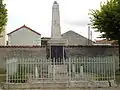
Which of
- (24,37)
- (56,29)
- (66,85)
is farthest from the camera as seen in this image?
(24,37)

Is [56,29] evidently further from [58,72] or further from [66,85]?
[66,85]

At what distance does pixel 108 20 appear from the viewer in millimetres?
22391

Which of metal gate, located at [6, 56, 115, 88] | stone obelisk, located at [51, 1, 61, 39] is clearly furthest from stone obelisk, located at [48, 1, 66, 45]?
metal gate, located at [6, 56, 115, 88]

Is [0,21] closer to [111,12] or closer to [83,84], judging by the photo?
[111,12]

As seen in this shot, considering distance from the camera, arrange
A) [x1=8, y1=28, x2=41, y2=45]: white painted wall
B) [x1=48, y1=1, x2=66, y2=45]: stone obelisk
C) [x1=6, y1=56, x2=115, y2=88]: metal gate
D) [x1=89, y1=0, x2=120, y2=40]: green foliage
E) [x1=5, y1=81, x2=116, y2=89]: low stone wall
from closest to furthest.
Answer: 1. [x1=5, y1=81, x2=116, y2=89]: low stone wall
2. [x1=6, y1=56, x2=115, y2=88]: metal gate
3. [x1=48, y1=1, x2=66, y2=45]: stone obelisk
4. [x1=89, y1=0, x2=120, y2=40]: green foliage
5. [x1=8, y1=28, x2=41, y2=45]: white painted wall

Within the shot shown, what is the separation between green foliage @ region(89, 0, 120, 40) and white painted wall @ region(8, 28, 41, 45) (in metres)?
19.5

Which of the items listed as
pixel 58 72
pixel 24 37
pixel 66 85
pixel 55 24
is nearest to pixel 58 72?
pixel 58 72

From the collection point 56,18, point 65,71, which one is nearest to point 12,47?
point 56,18

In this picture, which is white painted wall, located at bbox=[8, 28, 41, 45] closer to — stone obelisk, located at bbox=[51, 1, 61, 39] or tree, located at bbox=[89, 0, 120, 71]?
tree, located at bbox=[89, 0, 120, 71]

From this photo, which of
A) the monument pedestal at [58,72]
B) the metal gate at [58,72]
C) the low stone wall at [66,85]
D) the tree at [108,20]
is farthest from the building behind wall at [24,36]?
the low stone wall at [66,85]

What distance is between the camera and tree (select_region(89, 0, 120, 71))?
21930 millimetres

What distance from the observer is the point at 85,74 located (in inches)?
682

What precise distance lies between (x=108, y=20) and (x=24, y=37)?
22.5 metres

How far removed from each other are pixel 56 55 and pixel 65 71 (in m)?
1.67
